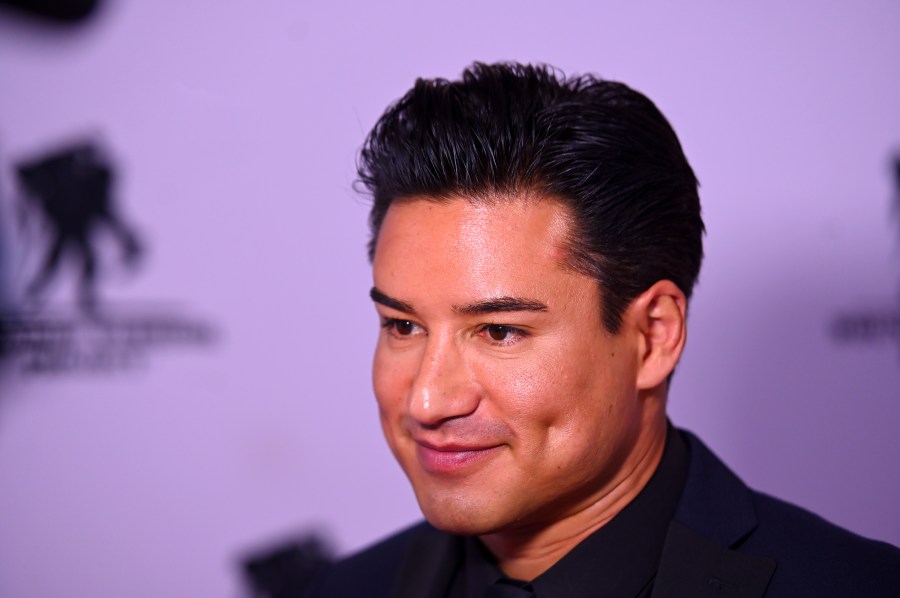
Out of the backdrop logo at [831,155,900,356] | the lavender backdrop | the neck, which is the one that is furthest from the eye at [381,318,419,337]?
the backdrop logo at [831,155,900,356]

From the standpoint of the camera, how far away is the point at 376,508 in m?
2.57

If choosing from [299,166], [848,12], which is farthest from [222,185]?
[848,12]

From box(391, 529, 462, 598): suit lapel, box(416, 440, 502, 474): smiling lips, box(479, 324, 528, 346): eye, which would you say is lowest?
Answer: box(391, 529, 462, 598): suit lapel

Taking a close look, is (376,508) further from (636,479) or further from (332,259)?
(636,479)

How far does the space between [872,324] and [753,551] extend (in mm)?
929

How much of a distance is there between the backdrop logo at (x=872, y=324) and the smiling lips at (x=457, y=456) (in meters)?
1.15

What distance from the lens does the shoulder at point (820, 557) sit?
1.51 m

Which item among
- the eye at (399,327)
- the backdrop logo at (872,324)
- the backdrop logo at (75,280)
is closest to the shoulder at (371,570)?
the eye at (399,327)

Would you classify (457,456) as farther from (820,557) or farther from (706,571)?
(820,557)

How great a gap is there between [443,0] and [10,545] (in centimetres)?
182

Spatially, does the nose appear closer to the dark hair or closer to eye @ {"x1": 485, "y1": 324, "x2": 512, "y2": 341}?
eye @ {"x1": 485, "y1": 324, "x2": 512, "y2": 341}

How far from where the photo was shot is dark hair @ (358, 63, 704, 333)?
1575mm

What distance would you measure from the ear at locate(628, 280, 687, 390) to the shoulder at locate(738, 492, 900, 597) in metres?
0.31

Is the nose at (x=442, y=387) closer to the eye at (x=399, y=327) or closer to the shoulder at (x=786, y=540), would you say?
the eye at (x=399, y=327)
